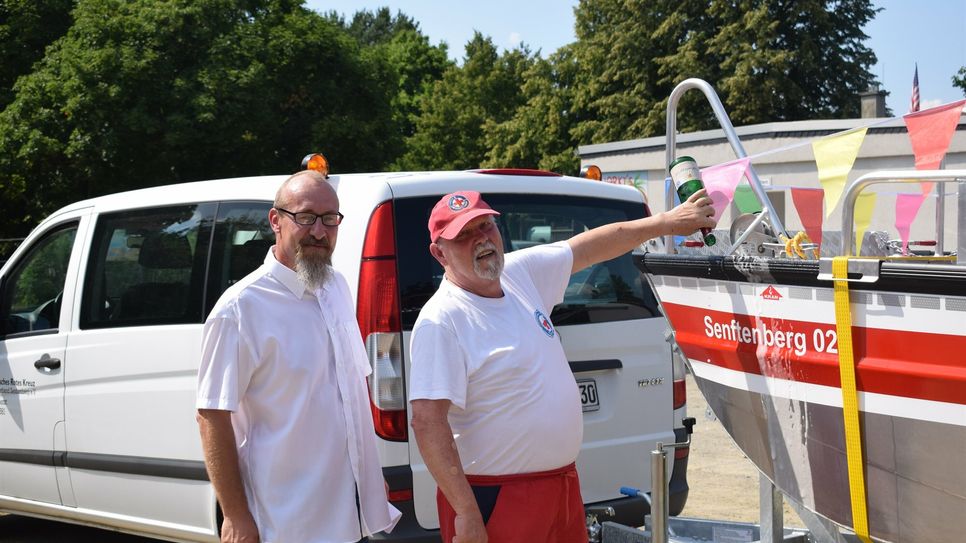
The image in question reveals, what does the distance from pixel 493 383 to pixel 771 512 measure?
1133 mm

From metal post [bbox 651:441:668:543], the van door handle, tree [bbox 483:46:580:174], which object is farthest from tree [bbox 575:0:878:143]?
metal post [bbox 651:441:668:543]

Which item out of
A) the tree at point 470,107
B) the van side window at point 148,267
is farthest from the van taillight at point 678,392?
the tree at point 470,107

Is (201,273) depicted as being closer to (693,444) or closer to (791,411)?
(791,411)

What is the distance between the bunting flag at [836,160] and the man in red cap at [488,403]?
37.8 inches

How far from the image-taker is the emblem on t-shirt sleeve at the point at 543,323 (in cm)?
321

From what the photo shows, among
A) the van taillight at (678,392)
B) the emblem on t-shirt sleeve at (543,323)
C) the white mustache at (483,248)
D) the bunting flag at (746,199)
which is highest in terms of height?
the bunting flag at (746,199)

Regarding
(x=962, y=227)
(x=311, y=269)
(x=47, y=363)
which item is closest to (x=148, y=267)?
(x=47, y=363)

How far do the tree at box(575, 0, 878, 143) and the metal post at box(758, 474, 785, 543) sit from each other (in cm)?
3250

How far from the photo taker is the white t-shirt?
118 inches

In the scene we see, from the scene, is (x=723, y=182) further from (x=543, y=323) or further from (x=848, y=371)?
(x=848, y=371)

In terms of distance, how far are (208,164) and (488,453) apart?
25.6 m

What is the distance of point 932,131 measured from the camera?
3.23 meters

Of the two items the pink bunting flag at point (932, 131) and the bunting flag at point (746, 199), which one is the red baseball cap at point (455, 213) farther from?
the pink bunting flag at point (932, 131)

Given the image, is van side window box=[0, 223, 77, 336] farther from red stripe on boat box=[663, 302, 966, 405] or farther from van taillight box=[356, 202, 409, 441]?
red stripe on boat box=[663, 302, 966, 405]
